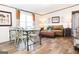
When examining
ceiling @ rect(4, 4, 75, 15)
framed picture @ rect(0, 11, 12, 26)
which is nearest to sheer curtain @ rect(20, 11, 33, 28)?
ceiling @ rect(4, 4, 75, 15)

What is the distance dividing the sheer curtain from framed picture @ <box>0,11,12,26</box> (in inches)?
8.5

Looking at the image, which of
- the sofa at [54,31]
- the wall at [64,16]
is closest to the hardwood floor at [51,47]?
the sofa at [54,31]

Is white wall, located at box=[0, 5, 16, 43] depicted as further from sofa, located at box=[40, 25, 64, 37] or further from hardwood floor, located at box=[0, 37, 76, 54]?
sofa, located at box=[40, 25, 64, 37]

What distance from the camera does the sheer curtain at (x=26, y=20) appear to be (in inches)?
81.7

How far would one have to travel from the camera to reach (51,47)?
2043mm

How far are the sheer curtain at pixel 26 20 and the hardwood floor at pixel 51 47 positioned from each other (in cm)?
41

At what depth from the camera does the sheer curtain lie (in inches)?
81.7

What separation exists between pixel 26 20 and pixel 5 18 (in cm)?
39

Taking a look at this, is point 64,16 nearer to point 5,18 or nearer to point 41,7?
point 41,7

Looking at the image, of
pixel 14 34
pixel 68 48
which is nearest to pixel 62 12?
pixel 68 48

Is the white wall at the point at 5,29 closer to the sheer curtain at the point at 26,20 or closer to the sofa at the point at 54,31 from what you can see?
the sheer curtain at the point at 26,20

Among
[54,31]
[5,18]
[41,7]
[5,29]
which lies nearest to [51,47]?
[54,31]
